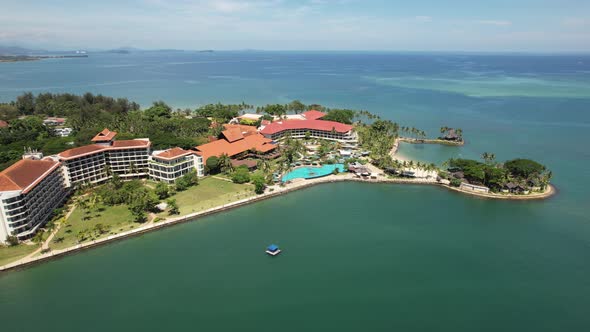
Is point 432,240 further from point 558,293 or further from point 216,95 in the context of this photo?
point 216,95

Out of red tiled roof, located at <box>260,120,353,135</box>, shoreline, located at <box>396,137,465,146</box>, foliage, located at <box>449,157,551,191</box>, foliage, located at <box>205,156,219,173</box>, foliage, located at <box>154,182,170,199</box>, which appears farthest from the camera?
shoreline, located at <box>396,137,465,146</box>

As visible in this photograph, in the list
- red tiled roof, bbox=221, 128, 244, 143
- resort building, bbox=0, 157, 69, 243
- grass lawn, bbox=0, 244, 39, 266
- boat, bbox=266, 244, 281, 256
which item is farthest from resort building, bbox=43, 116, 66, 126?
boat, bbox=266, 244, 281, 256

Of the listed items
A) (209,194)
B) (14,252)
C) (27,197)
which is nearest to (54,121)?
(27,197)

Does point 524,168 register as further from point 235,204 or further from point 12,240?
point 12,240

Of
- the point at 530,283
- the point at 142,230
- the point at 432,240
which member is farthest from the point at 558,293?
the point at 142,230

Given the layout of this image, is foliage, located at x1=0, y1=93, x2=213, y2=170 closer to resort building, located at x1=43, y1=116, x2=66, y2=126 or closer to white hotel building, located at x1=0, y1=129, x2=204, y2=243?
resort building, located at x1=43, y1=116, x2=66, y2=126

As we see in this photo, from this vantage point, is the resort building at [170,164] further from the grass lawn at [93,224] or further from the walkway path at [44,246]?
the walkway path at [44,246]
